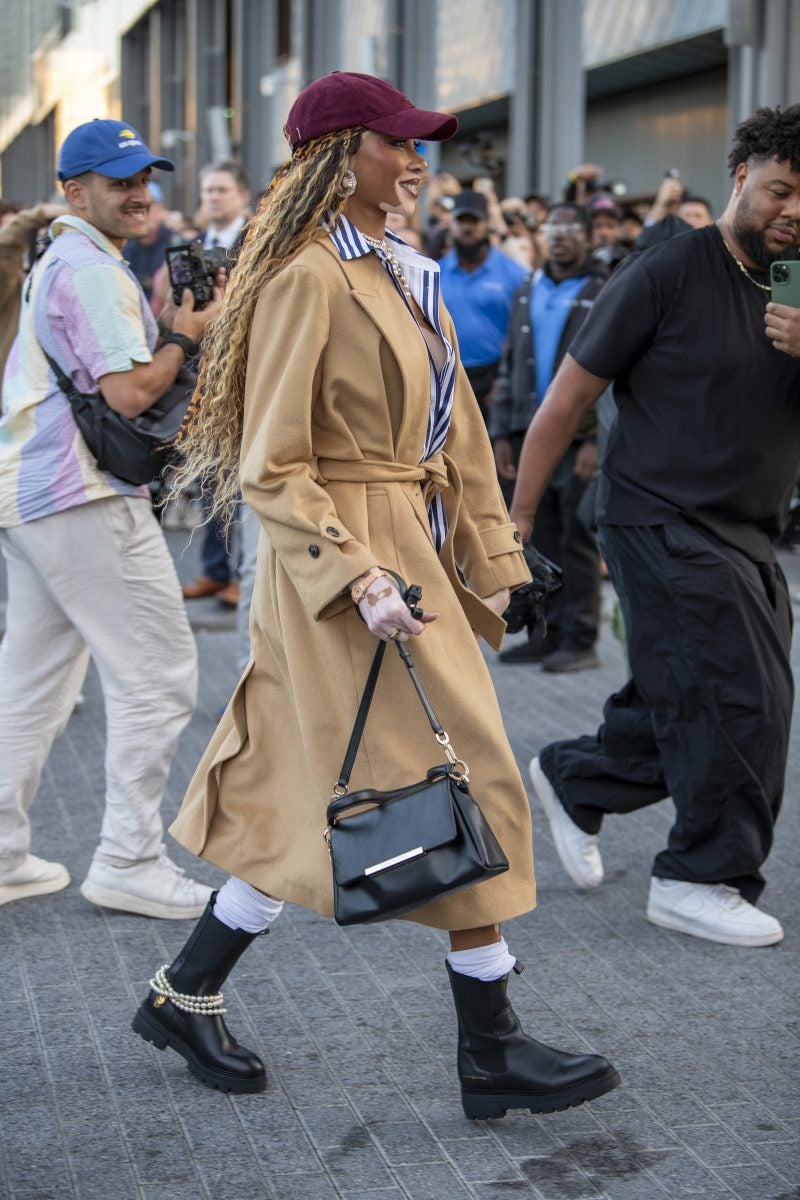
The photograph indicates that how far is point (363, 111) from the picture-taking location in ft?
10.8

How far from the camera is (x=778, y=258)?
4426 mm

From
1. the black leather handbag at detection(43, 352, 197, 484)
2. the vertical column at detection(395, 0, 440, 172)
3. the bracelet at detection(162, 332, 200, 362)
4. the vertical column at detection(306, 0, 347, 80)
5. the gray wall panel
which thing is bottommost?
the black leather handbag at detection(43, 352, 197, 484)

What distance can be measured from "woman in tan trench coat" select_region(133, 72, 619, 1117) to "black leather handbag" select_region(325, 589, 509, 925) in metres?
0.13

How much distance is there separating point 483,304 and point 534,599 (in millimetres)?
5868

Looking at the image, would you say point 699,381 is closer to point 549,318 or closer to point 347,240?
point 347,240

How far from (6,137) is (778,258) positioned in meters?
71.6

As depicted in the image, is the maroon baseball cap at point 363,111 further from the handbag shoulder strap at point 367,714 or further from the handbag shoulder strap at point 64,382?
the handbag shoulder strap at point 64,382

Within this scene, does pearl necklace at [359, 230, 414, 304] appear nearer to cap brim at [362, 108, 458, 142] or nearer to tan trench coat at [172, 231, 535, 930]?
tan trench coat at [172, 231, 535, 930]

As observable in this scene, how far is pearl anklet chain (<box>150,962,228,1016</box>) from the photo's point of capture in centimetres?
362

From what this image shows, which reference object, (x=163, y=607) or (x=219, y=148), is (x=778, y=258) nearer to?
(x=163, y=607)

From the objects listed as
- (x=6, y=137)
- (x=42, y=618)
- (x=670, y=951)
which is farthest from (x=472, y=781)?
(x=6, y=137)

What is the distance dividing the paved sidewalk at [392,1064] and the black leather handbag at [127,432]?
1277 millimetres

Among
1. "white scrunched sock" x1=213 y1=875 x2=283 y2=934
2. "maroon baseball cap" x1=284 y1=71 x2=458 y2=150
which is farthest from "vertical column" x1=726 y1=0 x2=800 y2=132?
"white scrunched sock" x1=213 y1=875 x2=283 y2=934

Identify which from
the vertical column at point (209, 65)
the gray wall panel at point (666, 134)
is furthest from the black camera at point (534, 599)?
the vertical column at point (209, 65)
